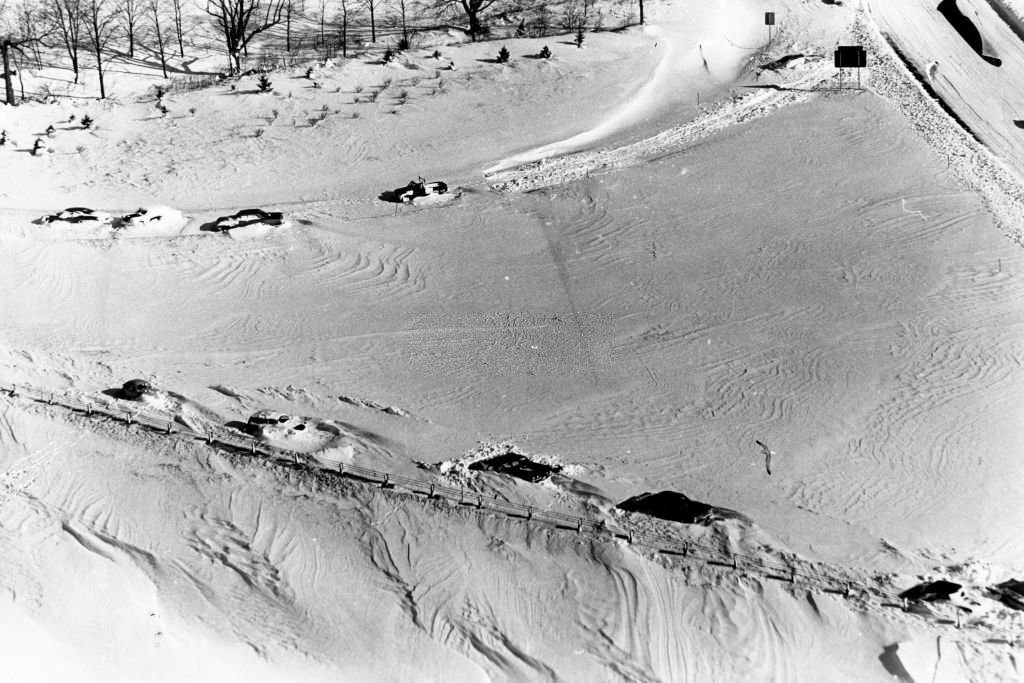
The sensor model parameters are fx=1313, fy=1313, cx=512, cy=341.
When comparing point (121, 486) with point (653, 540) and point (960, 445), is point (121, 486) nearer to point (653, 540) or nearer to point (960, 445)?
point (653, 540)

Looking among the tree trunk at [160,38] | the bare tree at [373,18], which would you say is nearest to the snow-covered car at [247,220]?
the tree trunk at [160,38]

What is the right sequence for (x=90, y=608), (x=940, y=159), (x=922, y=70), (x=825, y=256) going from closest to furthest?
(x=90, y=608) → (x=825, y=256) → (x=940, y=159) → (x=922, y=70)

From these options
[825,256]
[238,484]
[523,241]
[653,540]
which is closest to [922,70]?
[825,256]

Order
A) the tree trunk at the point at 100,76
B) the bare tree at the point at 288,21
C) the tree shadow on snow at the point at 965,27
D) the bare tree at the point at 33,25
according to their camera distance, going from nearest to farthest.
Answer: the tree trunk at the point at 100,76
the tree shadow on snow at the point at 965,27
the bare tree at the point at 33,25
the bare tree at the point at 288,21

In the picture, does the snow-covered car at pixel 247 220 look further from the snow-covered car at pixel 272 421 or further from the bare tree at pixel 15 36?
the bare tree at pixel 15 36

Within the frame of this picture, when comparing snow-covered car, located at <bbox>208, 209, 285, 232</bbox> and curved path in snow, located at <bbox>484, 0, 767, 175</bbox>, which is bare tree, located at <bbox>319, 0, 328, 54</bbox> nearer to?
Answer: curved path in snow, located at <bbox>484, 0, 767, 175</bbox>
